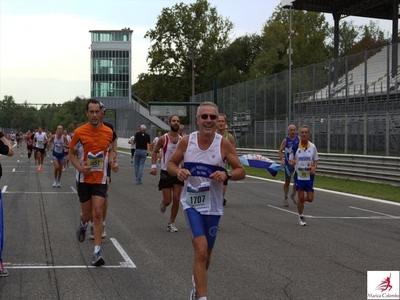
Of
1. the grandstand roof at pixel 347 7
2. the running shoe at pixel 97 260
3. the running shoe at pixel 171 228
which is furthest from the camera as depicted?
the grandstand roof at pixel 347 7

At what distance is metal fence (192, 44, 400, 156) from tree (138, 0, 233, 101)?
132 ft

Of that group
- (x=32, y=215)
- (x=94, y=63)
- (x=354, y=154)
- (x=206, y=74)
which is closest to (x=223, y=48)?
(x=206, y=74)

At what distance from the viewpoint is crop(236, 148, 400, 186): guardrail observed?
22625 mm

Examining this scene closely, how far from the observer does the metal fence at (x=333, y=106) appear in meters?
24.9

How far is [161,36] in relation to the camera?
7938 cm

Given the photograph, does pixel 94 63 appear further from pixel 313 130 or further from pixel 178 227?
pixel 178 227

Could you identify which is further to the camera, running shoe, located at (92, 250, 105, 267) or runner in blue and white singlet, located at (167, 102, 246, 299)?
running shoe, located at (92, 250, 105, 267)

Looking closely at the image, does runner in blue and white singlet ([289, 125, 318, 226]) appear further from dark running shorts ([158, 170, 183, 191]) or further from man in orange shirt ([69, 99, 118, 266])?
man in orange shirt ([69, 99, 118, 266])

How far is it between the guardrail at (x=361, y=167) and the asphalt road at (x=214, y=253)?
6.76 metres

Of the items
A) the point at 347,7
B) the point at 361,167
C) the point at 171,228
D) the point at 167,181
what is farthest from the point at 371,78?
the point at 171,228

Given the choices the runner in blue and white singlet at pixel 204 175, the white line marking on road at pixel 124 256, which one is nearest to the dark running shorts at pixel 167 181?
the white line marking on road at pixel 124 256

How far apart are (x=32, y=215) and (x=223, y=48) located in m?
74.9

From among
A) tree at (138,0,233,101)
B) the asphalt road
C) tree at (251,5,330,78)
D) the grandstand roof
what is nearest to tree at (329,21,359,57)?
tree at (251,5,330,78)

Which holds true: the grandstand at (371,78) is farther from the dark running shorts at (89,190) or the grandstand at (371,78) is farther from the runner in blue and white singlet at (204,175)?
the runner in blue and white singlet at (204,175)
